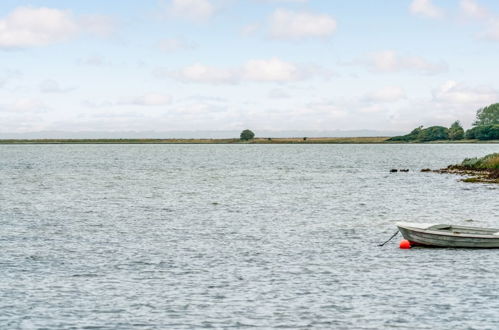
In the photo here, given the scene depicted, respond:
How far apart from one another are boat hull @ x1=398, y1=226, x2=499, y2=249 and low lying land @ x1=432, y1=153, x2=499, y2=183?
49.7m

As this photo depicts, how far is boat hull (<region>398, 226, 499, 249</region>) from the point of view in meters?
36.4

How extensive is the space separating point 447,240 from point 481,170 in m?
71.0

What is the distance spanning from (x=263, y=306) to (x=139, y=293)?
5195 mm

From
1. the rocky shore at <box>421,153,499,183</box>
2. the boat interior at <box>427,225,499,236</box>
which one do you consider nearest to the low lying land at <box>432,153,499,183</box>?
the rocky shore at <box>421,153,499,183</box>

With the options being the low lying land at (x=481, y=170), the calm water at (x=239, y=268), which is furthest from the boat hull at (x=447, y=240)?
Result: the low lying land at (x=481, y=170)

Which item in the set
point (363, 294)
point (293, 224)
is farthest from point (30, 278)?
point (293, 224)

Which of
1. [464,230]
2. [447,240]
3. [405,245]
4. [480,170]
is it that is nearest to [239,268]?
[405,245]

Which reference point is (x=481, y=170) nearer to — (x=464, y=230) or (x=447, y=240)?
(x=464, y=230)

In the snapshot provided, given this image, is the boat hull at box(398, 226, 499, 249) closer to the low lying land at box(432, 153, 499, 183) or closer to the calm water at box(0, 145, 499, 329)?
the calm water at box(0, 145, 499, 329)

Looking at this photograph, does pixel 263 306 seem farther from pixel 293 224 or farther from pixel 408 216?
pixel 408 216

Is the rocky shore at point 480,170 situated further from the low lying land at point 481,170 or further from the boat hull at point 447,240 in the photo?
the boat hull at point 447,240

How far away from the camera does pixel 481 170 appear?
4094 inches

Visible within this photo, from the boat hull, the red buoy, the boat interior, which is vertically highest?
the boat interior

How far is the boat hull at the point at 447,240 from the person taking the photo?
36406 millimetres
